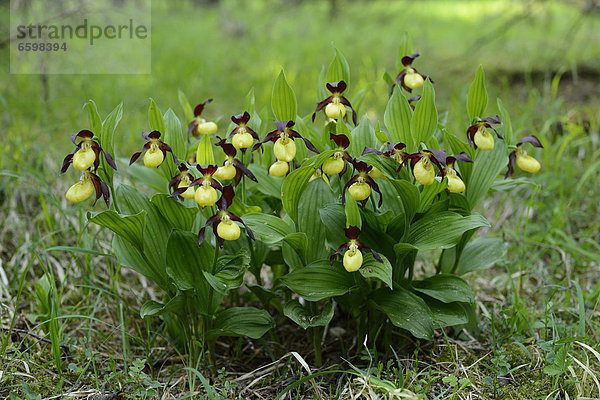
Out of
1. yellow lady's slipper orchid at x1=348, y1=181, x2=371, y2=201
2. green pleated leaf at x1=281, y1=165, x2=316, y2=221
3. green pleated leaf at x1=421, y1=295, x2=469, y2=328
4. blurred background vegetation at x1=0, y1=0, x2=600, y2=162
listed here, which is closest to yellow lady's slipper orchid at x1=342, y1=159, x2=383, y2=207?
yellow lady's slipper orchid at x1=348, y1=181, x2=371, y2=201

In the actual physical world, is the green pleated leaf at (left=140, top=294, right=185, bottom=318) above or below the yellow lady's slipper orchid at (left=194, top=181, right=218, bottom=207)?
below

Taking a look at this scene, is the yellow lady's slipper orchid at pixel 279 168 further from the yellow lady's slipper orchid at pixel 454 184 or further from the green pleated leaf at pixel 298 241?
the yellow lady's slipper orchid at pixel 454 184

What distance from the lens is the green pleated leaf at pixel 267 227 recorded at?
141cm

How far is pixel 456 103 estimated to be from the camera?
3426 mm

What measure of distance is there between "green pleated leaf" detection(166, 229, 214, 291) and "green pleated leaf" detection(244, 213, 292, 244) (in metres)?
0.16

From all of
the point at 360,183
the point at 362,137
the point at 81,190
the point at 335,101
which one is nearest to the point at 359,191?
the point at 360,183

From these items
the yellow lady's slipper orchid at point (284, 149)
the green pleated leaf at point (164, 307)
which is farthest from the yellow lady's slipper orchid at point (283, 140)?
the green pleated leaf at point (164, 307)

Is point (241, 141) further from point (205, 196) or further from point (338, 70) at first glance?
point (338, 70)

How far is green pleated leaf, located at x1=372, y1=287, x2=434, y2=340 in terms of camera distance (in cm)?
145

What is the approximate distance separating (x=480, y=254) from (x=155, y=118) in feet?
4.05

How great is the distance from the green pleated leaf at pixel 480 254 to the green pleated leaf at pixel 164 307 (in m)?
0.99

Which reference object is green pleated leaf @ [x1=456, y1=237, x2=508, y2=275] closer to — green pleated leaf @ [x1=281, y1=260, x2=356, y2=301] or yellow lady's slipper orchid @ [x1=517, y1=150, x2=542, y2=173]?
yellow lady's slipper orchid @ [x1=517, y1=150, x2=542, y2=173]

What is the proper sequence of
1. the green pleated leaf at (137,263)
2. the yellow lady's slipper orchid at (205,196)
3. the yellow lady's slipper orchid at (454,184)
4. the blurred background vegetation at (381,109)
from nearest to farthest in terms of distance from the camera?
the yellow lady's slipper orchid at (205,196)
the yellow lady's slipper orchid at (454,184)
the green pleated leaf at (137,263)
the blurred background vegetation at (381,109)

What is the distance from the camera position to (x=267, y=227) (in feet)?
4.72
